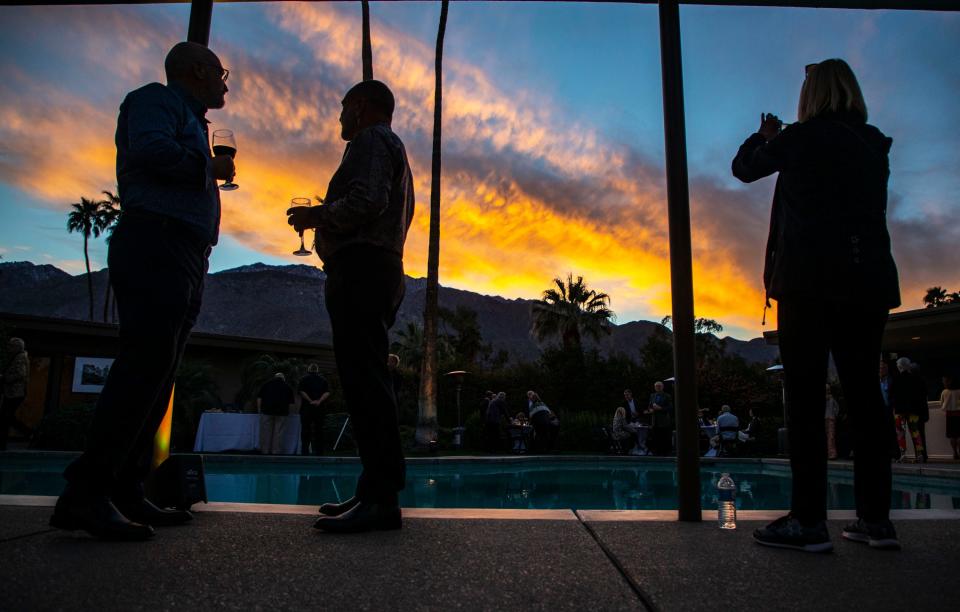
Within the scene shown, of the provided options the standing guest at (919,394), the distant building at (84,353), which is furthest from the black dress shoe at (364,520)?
the distant building at (84,353)

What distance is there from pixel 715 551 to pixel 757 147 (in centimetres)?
132

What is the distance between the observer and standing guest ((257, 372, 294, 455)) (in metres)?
11.0

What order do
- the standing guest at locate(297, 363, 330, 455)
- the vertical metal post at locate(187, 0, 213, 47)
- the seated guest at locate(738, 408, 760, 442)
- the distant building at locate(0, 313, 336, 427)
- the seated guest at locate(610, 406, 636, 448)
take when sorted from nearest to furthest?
the vertical metal post at locate(187, 0, 213, 47)
the standing guest at locate(297, 363, 330, 455)
the seated guest at locate(610, 406, 636, 448)
the seated guest at locate(738, 408, 760, 442)
the distant building at locate(0, 313, 336, 427)

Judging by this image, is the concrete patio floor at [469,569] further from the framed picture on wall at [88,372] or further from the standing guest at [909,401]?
the framed picture on wall at [88,372]

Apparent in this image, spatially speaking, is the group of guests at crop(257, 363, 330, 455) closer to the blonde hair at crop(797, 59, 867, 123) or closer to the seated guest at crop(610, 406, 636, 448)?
the seated guest at crop(610, 406, 636, 448)

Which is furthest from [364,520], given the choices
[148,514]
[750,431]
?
[750,431]

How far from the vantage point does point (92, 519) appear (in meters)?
1.61

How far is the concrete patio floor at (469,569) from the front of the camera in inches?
43.6

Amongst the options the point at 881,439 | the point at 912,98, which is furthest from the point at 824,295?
the point at 912,98

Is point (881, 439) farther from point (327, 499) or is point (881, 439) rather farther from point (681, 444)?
point (327, 499)

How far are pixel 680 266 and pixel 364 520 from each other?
1403 mm

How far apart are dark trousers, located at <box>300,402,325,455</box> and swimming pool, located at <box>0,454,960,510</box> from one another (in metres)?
0.76

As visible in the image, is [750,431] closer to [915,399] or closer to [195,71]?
[915,399]

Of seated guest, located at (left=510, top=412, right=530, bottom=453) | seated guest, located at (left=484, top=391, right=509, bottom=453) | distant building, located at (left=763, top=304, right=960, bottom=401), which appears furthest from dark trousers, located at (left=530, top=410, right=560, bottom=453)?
distant building, located at (left=763, top=304, right=960, bottom=401)
